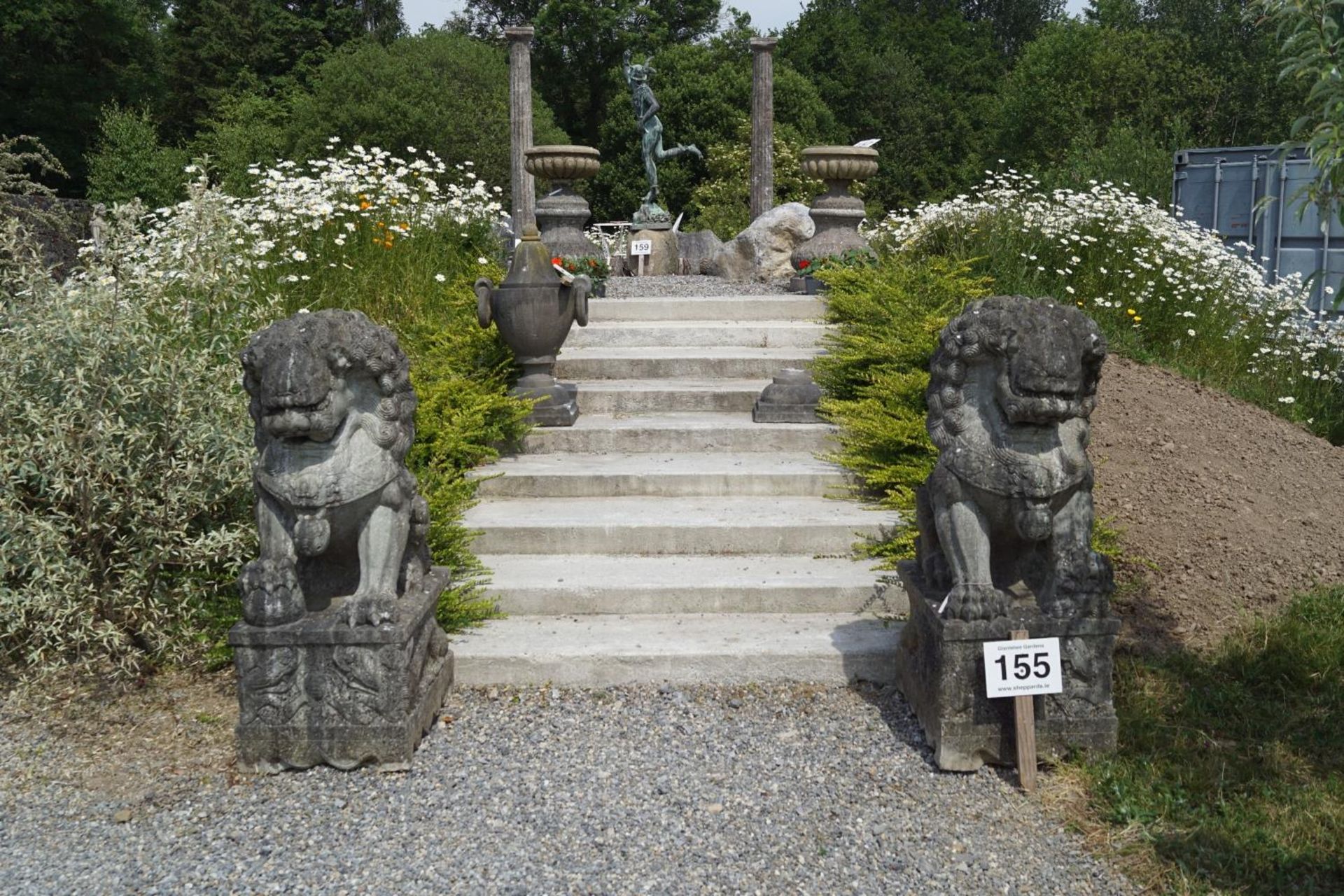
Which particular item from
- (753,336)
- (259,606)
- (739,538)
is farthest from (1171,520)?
(259,606)

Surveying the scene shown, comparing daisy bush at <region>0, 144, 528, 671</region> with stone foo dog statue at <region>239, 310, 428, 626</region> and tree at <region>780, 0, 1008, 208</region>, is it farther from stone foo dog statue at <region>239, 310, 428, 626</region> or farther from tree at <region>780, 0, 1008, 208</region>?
tree at <region>780, 0, 1008, 208</region>

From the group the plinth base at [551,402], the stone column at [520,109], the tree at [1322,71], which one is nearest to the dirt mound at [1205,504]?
the tree at [1322,71]

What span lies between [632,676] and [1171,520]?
287cm

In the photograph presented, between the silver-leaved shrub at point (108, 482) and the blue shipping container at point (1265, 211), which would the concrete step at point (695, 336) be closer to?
the silver-leaved shrub at point (108, 482)

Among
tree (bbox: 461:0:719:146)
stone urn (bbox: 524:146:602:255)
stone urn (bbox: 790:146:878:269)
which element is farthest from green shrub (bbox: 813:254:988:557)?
tree (bbox: 461:0:719:146)

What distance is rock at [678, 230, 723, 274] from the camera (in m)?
14.4

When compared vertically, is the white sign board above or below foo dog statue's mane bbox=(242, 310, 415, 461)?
below

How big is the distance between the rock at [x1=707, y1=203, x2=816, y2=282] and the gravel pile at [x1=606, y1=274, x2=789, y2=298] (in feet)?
1.40

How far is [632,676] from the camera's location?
161 inches

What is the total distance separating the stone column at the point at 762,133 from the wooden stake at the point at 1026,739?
1231 centimetres

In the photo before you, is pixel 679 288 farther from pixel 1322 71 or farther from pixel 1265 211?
pixel 1322 71

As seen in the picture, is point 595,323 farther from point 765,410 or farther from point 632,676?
point 632,676

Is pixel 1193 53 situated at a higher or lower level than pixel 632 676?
higher

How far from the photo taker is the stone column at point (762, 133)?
14930 millimetres
